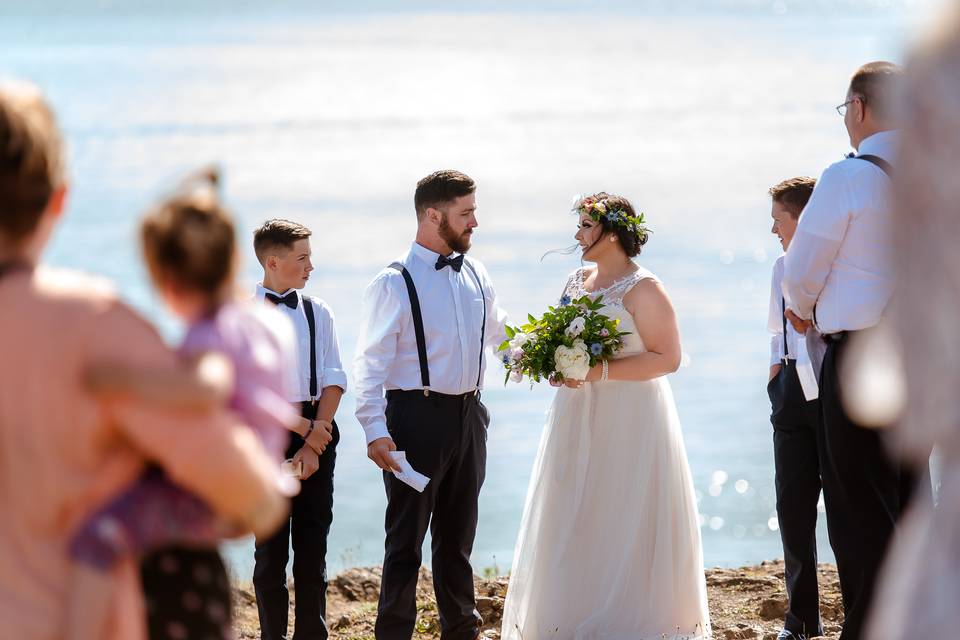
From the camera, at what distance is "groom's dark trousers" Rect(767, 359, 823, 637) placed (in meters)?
6.30

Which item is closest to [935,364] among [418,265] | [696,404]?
[418,265]

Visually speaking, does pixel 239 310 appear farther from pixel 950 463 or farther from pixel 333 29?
pixel 333 29

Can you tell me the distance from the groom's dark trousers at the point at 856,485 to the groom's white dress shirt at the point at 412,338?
1720 millimetres

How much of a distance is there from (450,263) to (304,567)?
1.47 metres

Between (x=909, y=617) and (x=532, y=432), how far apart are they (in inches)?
496

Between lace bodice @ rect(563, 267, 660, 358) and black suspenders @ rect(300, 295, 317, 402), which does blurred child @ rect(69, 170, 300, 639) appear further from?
lace bodice @ rect(563, 267, 660, 358)

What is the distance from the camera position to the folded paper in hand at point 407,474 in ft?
20.1

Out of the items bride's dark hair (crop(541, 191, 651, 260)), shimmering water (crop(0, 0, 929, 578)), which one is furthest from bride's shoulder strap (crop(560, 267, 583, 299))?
shimmering water (crop(0, 0, 929, 578))

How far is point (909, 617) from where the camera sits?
2.23 m

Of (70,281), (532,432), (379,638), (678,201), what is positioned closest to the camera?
(70,281)

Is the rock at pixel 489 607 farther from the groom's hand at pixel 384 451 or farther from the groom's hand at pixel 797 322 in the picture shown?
the groom's hand at pixel 797 322

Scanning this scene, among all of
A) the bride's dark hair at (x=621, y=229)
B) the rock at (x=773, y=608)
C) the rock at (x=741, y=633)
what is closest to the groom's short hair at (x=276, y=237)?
the bride's dark hair at (x=621, y=229)

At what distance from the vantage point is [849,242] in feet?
16.4

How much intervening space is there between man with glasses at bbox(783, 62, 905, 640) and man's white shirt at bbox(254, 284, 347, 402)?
7.01ft
